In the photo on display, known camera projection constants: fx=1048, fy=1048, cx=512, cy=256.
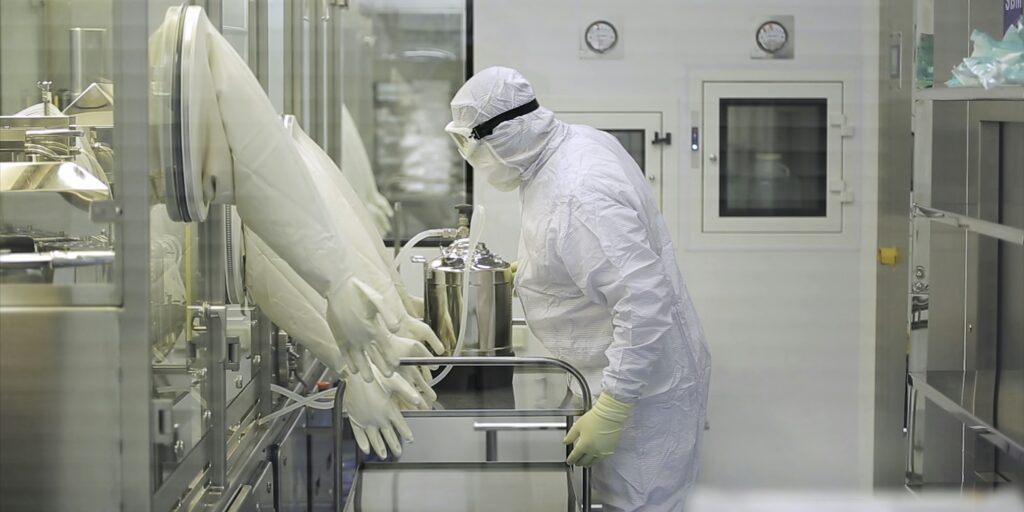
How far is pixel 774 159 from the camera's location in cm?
212

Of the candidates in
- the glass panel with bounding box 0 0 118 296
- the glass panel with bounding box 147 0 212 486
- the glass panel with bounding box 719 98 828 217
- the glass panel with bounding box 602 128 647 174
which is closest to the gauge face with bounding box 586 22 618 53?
the glass panel with bounding box 602 128 647 174

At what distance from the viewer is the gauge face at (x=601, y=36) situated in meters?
2.05

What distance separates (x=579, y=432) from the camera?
4.09 ft

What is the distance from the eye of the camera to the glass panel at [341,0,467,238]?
2.10 m

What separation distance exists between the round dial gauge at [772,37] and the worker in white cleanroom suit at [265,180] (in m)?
1.38

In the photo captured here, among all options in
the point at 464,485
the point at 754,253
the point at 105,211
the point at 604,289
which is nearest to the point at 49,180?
the point at 105,211

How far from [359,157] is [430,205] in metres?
0.17

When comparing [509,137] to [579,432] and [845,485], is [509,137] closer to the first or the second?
[579,432]

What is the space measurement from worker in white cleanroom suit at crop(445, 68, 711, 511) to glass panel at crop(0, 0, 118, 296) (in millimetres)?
589

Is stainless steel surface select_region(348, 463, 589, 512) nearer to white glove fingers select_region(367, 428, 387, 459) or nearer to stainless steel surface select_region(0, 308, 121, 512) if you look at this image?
white glove fingers select_region(367, 428, 387, 459)

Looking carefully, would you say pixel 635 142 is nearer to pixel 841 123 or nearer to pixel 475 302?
pixel 841 123

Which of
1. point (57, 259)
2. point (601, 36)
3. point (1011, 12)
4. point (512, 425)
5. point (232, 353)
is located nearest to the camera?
point (57, 259)

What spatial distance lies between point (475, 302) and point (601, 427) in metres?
0.27

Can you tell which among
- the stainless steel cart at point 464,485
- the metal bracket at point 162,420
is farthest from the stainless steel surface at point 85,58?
the stainless steel cart at point 464,485
